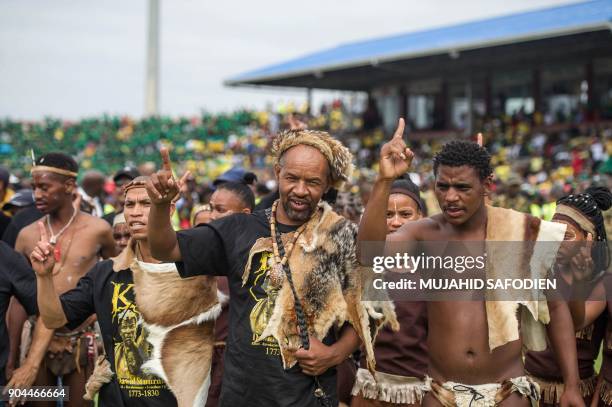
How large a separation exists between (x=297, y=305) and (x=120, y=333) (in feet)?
3.88

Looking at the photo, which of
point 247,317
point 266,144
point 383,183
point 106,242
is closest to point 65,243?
point 106,242

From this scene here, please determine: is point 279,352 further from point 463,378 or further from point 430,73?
point 430,73

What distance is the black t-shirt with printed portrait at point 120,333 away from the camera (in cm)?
410

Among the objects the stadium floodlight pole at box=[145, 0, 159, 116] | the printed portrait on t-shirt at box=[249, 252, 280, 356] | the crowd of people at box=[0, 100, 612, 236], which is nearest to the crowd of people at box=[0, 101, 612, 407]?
the printed portrait on t-shirt at box=[249, 252, 280, 356]

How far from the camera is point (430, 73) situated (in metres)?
24.8

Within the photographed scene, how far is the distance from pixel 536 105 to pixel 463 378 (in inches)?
780

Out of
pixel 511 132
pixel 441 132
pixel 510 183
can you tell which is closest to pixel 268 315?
pixel 510 183

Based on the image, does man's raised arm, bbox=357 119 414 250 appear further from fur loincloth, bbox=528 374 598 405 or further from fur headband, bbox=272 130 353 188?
fur loincloth, bbox=528 374 598 405

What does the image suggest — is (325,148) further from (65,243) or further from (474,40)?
(474,40)

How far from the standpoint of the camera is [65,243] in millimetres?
5598

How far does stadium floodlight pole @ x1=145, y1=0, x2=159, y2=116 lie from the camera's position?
3662cm

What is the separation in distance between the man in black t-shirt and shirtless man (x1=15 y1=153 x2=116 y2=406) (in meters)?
1.13

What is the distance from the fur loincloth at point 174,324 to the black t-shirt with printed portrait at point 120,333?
5cm

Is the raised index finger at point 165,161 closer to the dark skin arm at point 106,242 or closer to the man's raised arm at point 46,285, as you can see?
the man's raised arm at point 46,285
